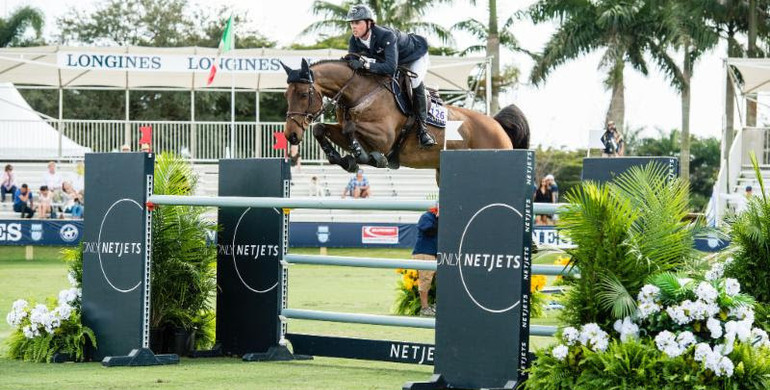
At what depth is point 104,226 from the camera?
328 inches

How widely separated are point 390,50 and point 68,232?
46.1 ft

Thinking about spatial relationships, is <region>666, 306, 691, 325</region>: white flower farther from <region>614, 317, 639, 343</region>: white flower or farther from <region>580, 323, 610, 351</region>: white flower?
<region>580, 323, 610, 351</region>: white flower

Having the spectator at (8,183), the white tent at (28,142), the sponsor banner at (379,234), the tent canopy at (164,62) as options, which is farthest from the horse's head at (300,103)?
the white tent at (28,142)

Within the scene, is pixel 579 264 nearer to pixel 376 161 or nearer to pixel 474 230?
pixel 474 230

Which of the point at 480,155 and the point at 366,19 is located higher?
the point at 366,19

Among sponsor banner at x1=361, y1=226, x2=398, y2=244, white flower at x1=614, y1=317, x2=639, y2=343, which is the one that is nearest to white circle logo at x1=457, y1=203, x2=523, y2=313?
white flower at x1=614, y1=317, x2=639, y2=343

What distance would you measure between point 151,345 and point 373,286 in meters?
8.88

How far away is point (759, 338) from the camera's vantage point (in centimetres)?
560

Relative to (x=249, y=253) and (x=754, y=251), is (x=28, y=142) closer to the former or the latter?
(x=249, y=253)

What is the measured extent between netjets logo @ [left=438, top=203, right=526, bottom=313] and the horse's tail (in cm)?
539

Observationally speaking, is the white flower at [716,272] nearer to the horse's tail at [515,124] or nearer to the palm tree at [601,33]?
the horse's tail at [515,124]

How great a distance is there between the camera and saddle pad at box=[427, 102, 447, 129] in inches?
407

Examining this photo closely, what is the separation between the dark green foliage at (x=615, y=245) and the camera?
5.68m

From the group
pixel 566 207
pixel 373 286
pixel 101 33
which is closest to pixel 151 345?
pixel 566 207
